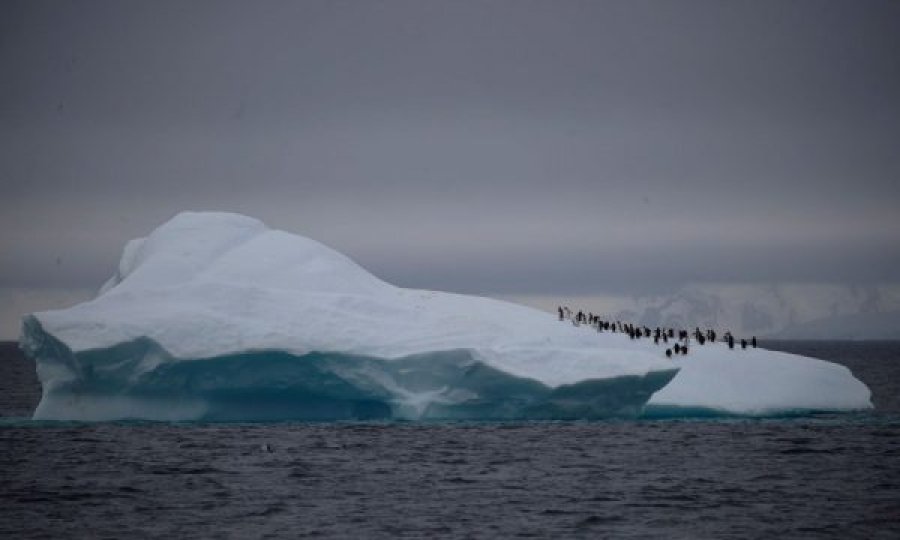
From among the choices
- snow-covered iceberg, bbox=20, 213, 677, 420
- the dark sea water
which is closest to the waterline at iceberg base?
snow-covered iceberg, bbox=20, 213, 677, 420

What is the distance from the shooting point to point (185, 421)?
139 feet

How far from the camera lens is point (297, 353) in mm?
38219

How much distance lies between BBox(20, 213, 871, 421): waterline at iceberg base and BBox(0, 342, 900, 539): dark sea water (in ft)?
2.88

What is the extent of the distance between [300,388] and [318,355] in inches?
86.0

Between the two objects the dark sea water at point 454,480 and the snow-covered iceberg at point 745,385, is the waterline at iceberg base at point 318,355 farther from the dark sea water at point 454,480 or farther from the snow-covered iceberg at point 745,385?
the dark sea water at point 454,480

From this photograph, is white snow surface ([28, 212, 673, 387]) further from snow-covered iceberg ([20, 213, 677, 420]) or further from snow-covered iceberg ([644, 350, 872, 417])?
snow-covered iceberg ([644, 350, 872, 417])

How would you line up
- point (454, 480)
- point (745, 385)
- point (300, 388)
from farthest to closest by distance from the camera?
1. point (745, 385)
2. point (300, 388)
3. point (454, 480)

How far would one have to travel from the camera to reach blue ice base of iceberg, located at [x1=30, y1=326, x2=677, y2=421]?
38875 mm

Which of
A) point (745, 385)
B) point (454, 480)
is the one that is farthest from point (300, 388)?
point (745, 385)

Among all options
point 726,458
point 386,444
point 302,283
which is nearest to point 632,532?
point 726,458

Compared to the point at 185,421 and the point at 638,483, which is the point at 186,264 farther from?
the point at 638,483

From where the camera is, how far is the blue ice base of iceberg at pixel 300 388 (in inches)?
1531

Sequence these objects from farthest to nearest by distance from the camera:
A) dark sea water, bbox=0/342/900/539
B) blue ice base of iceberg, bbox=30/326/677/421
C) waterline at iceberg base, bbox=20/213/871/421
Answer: blue ice base of iceberg, bbox=30/326/677/421 < waterline at iceberg base, bbox=20/213/871/421 < dark sea water, bbox=0/342/900/539

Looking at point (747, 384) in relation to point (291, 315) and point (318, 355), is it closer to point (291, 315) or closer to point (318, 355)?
point (318, 355)
